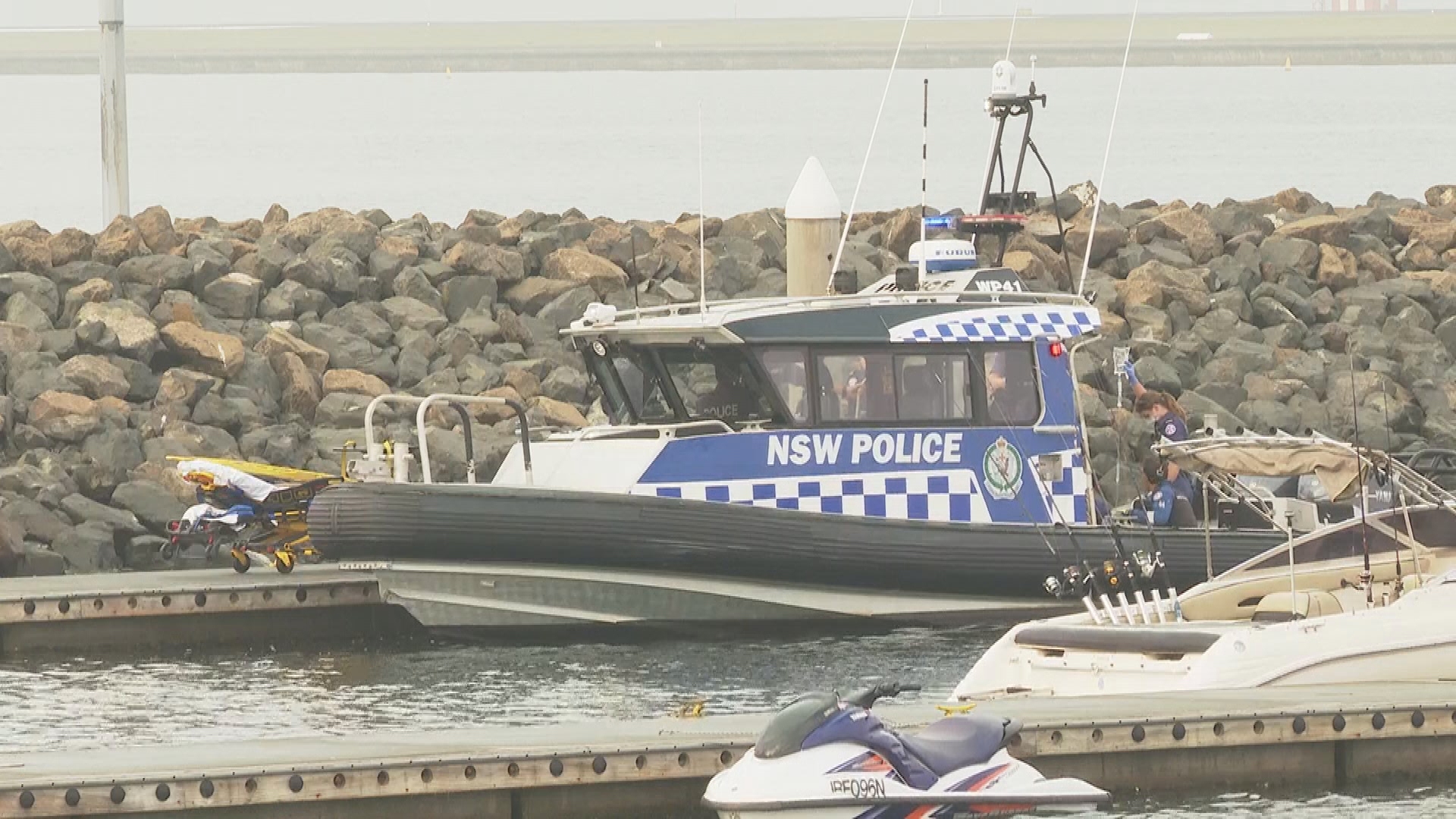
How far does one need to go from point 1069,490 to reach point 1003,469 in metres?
0.40

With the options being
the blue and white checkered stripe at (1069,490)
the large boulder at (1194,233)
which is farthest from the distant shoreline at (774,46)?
the blue and white checkered stripe at (1069,490)

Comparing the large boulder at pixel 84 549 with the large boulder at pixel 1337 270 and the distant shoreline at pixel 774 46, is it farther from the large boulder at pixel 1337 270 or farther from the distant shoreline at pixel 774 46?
the distant shoreline at pixel 774 46

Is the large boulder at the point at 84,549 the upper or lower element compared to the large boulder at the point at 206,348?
lower

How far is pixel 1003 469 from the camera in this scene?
14.5m

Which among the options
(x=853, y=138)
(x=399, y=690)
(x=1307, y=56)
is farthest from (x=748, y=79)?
(x=399, y=690)

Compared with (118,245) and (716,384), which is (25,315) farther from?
(716,384)

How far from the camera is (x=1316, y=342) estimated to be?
21438mm

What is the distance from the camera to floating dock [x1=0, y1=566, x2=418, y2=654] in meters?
14.4

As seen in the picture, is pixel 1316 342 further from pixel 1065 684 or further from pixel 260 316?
pixel 1065 684

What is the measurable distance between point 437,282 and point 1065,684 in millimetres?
10666

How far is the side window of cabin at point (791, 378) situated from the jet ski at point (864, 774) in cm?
506

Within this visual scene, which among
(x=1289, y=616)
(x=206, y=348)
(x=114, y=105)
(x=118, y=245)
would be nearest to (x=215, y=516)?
(x=206, y=348)

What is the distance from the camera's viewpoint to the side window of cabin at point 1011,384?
47.5 ft

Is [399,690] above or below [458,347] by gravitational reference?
below
